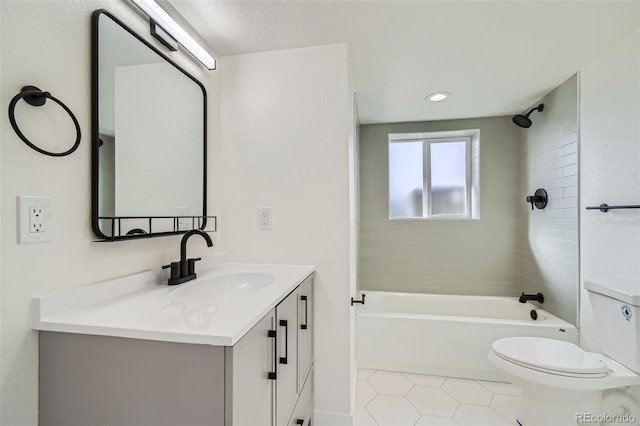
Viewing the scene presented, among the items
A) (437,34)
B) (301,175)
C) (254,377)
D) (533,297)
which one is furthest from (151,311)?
(533,297)

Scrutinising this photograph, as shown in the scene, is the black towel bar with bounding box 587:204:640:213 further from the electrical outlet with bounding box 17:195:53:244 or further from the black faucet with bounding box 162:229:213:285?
the electrical outlet with bounding box 17:195:53:244

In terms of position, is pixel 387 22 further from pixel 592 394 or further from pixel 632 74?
pixel 592 394

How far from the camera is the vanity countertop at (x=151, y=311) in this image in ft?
2.39

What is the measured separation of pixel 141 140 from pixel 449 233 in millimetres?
2784

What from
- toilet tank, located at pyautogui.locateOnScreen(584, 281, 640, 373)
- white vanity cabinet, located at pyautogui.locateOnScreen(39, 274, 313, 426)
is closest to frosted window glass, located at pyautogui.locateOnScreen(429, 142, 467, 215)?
toilet tank, located at pyautogui.locateOnScreen(584, 281, 640, 373)

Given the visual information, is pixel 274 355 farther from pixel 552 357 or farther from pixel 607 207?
pixel 607 207

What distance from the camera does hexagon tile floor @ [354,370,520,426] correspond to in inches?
67.9

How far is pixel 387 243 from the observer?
3033 mm

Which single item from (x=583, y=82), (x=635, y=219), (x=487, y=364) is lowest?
(x=487, y=364)

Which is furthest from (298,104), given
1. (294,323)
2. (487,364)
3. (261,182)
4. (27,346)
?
(487,364)

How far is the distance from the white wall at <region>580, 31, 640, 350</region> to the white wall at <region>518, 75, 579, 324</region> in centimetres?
9

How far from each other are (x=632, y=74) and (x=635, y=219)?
32.3 inches

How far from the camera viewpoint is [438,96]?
234 cm

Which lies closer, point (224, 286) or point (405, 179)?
point (224, 286)
